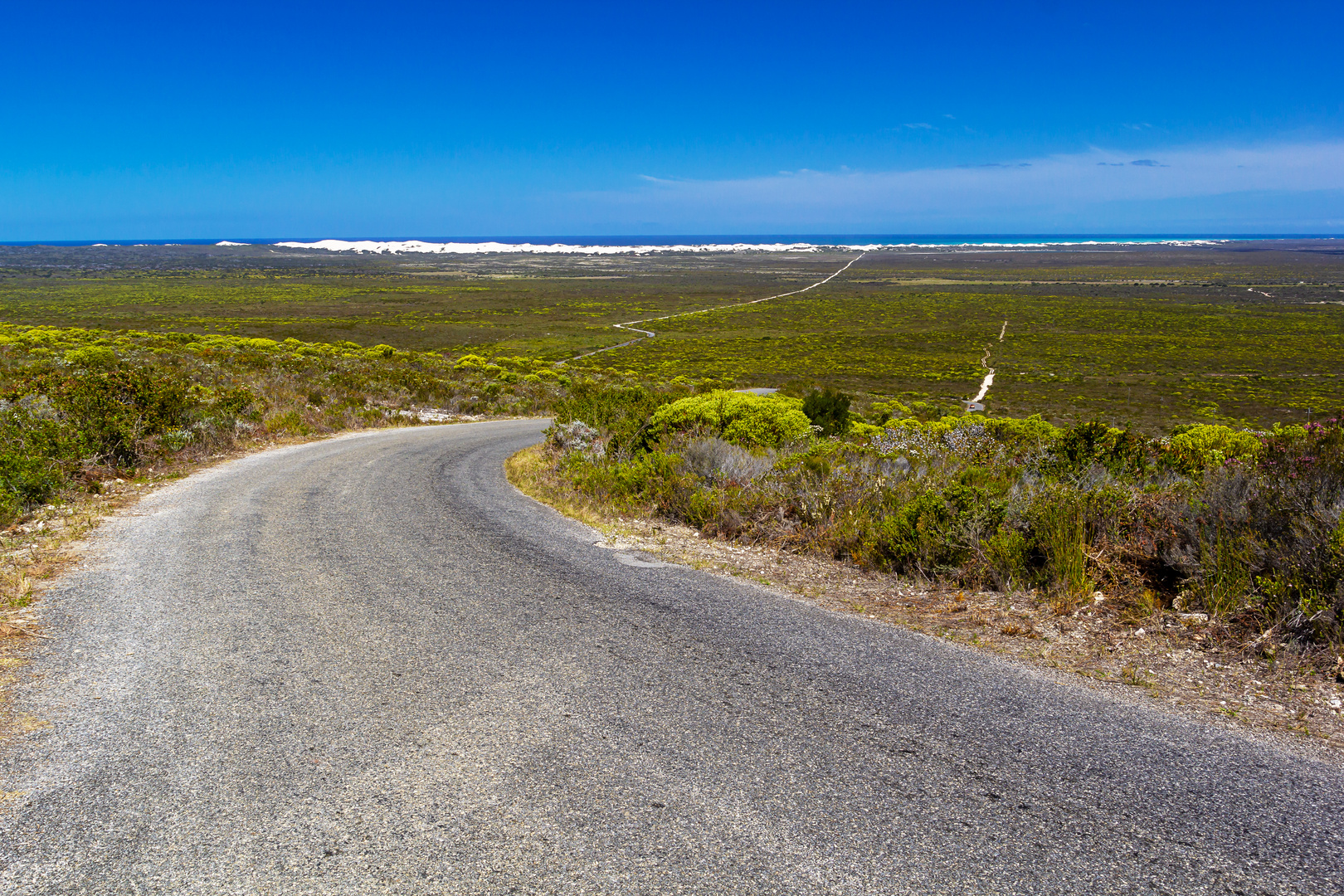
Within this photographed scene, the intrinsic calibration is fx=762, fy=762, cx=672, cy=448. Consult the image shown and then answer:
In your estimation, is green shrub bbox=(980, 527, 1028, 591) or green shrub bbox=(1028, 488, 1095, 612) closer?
green shrub bbox=(1028, 488, 1095, 612)

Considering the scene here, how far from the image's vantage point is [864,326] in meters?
92.2

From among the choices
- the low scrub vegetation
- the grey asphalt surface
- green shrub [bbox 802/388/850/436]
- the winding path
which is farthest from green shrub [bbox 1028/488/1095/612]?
the winding path

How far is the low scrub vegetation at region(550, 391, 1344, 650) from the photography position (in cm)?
→ 491

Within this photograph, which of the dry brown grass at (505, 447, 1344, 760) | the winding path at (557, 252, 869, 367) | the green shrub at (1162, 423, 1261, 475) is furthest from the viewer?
the winding path at (557, 252, 869, 367)

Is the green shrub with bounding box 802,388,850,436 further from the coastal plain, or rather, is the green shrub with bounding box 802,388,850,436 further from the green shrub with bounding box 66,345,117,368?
the coastal plain

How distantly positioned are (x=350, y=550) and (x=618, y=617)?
3284 millimetres

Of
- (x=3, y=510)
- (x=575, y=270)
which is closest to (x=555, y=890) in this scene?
(x=3, y=510)

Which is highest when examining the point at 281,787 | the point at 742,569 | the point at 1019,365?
the point at 281,787

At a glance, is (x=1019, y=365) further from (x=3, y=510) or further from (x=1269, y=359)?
(x=3, y=510)

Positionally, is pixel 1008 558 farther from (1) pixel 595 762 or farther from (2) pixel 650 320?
(2) pixel 650 320

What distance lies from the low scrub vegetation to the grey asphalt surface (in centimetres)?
132

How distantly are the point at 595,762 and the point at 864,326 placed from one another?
9301cm

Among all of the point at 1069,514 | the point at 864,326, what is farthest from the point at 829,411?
the point at 864,326

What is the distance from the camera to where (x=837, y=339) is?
263 ft
